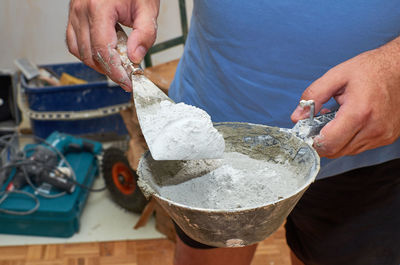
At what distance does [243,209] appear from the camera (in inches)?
16.1

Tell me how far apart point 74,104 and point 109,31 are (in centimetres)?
113

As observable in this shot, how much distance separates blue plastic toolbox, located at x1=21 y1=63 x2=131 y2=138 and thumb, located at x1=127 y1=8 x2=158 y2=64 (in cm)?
105

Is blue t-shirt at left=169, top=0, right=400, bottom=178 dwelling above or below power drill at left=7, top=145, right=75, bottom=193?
above

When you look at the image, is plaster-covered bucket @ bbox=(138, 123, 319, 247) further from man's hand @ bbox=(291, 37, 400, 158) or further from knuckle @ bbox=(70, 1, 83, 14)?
knuckle @ bbox=(70, 1, 83, 14)

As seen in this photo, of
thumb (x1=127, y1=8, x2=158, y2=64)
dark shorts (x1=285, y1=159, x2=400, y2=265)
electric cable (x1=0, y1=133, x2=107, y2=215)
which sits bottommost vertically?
electric cable (x1=0, y1=133, x2=107, y2=215)

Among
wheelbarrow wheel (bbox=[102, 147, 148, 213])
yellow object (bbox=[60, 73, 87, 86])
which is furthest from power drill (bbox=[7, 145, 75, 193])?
yellow object (bbox=[60, 73, 87, 86])

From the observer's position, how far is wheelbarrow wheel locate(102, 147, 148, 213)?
4.39ft

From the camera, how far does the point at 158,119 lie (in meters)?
0.49

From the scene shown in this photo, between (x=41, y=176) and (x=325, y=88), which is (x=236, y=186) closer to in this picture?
(x=325, y=88)

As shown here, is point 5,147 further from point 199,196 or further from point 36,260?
point 199,196

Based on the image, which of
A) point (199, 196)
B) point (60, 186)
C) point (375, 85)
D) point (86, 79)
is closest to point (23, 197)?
point (60, 186)

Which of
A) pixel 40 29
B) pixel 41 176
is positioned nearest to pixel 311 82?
pixel 41 176

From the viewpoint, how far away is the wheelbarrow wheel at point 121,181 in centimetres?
134

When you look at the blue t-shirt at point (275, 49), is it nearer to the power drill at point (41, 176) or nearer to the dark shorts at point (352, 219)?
the dark shorts at point (352, 219)
